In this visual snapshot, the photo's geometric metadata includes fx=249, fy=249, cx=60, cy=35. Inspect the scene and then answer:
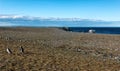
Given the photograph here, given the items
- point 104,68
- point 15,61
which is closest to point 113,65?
point 104,68

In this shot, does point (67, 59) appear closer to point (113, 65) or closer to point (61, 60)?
point (61, 60)

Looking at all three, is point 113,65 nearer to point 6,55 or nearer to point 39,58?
point 39,58

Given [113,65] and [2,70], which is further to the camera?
[113,65]

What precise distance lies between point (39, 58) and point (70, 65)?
10.2ft

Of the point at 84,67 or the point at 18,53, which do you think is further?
the point at 18,53

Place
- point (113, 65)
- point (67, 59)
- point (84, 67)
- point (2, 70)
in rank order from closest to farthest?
point (2, 70) → point (84, 67) → point (113, 65) → point (67, 59)

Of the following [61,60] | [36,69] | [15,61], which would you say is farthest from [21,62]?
[61,60]

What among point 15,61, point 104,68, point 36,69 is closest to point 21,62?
point 15,61

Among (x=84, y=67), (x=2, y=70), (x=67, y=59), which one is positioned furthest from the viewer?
(x=67, y=59)

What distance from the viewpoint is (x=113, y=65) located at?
795 inches

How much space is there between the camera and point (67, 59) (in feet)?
70.9

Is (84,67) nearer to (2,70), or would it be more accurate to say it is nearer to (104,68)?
(104,68)

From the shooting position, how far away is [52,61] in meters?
20.2

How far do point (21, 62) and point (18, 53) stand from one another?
3.88 m
